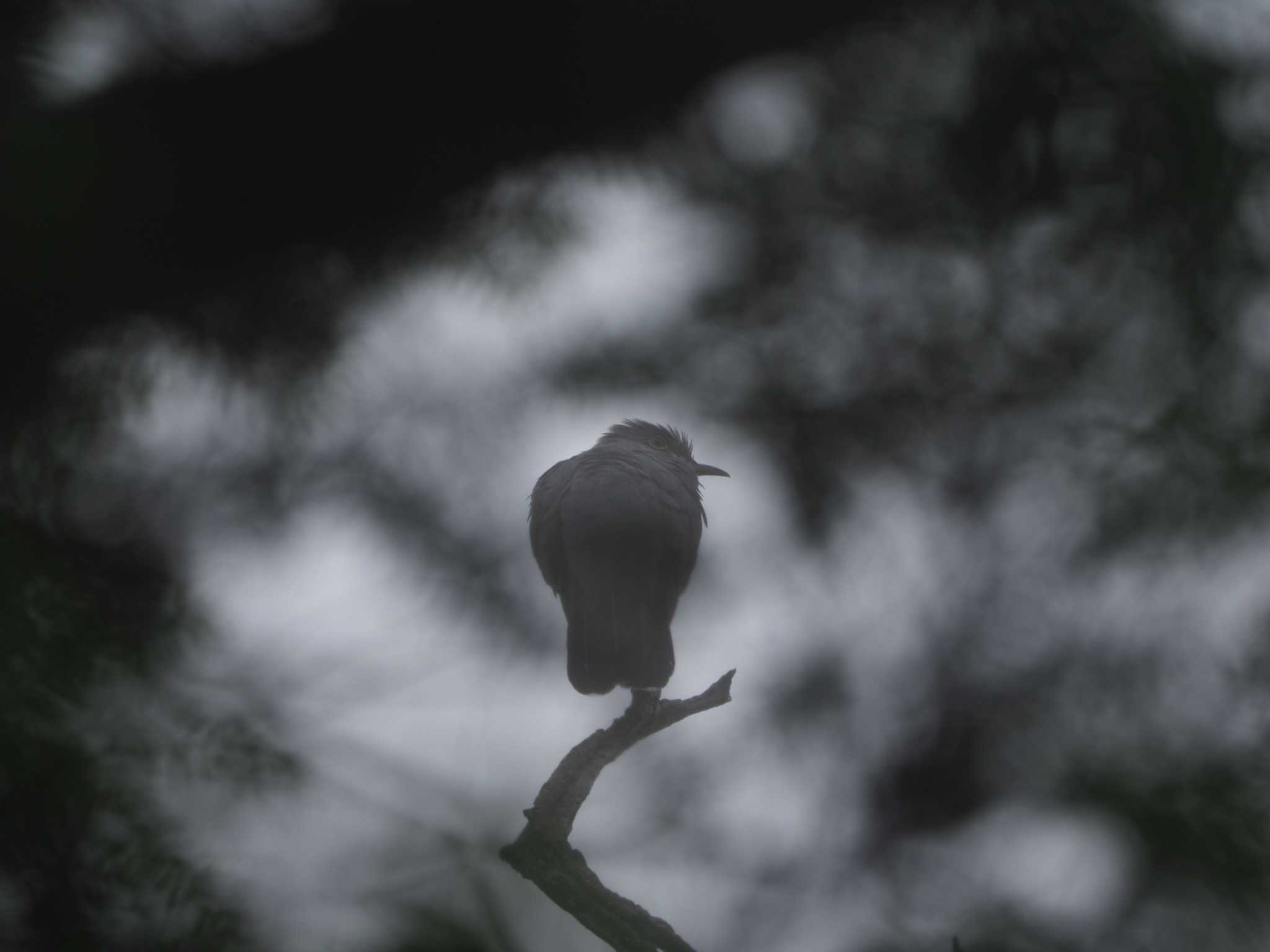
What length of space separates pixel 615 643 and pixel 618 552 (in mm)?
373

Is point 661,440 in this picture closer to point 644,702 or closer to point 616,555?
point 616,555

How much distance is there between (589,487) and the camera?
3029 mm

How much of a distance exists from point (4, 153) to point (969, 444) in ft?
3.98

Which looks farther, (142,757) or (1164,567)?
(1164,567)

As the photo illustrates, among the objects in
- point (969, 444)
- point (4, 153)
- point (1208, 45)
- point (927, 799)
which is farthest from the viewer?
point (969, 444)

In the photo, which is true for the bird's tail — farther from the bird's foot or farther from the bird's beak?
the bird's beak

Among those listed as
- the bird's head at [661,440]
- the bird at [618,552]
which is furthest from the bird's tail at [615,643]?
the bird's head at [661,440]

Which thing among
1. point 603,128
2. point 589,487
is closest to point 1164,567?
point 603,128

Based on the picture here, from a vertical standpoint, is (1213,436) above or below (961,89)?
below

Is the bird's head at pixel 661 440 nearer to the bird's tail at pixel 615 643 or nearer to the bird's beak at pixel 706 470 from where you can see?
the bird's beak at pixel 706 470

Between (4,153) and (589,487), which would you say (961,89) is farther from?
(589,487)

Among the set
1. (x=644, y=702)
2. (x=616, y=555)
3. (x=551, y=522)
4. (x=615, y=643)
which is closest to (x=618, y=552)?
(x=616, y=555)

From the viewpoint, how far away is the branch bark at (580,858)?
1.61 m

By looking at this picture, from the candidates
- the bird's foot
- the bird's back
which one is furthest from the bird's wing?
the bird's foot
